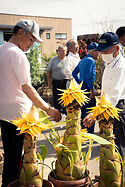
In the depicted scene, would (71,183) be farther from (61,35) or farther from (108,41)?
(61,35)

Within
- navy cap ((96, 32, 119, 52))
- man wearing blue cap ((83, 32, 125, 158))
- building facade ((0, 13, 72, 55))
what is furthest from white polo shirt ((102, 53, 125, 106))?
building facade ((0, 13, 72, 55))

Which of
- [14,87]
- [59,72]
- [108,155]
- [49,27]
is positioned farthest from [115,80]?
[49,27]

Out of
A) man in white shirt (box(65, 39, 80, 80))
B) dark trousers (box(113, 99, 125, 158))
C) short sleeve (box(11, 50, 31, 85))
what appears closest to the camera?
short sleeve (box(11, 50, 31, 85))

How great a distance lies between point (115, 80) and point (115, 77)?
31 millimetres

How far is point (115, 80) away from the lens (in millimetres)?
2205

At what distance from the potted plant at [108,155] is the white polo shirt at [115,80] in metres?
1.18

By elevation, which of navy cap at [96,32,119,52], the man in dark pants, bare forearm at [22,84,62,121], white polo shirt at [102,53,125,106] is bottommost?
bare forearm at [22,84,62,121]

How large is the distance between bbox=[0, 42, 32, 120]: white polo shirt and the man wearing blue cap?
802 millimetres

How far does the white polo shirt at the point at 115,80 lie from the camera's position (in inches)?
85.7

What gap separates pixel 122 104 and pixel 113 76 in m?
0.31

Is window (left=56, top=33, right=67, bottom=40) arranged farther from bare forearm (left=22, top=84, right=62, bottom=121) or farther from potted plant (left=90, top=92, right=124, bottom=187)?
potted plant (left=90, top=92, right=124, bottom=187)

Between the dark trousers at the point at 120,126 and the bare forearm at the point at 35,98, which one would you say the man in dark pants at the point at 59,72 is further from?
the bare forearm at the point at 35,98

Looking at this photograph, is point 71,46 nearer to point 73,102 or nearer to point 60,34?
point 73,102

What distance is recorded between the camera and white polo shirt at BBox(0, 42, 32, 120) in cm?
190
